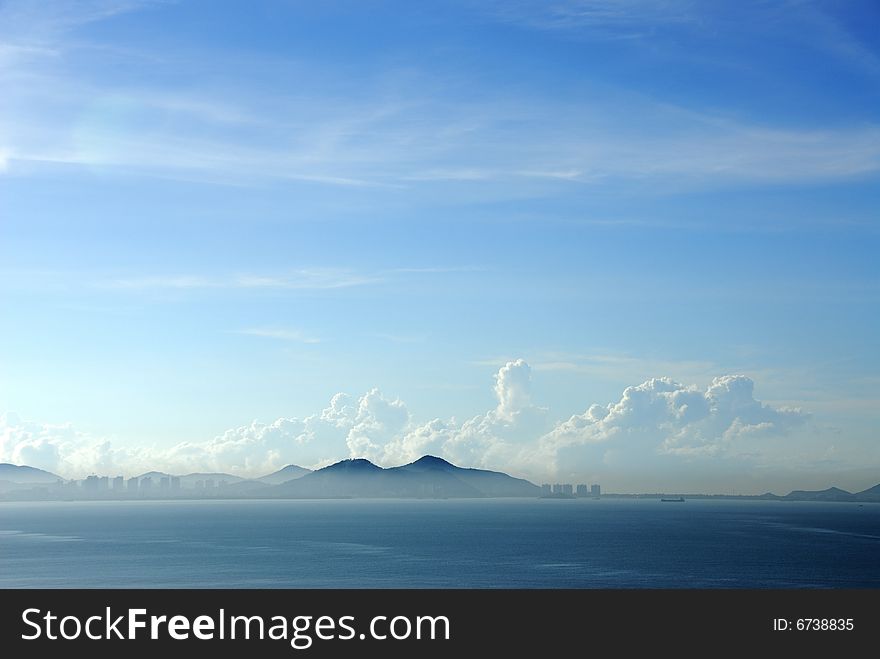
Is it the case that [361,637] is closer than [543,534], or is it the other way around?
[361,637]

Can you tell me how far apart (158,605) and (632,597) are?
6.82m

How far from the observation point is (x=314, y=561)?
6700 cm

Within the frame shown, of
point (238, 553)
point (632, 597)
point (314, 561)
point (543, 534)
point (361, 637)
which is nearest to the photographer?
point (361, 637)

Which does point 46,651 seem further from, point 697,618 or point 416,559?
point 416,559

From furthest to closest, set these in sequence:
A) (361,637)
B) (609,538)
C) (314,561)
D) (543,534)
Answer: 1. (543,534)
2. (609,538)
3. (314,561)
4. (361,637)

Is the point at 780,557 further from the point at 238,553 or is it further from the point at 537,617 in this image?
the point at 537,617

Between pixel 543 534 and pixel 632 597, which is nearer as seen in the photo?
pixel 632 597

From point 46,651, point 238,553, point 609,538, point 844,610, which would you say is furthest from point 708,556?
point 46,651

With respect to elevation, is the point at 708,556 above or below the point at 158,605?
below

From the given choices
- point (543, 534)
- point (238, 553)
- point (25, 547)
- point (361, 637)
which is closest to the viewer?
point (361, 637)

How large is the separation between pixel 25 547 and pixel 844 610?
89.2 meters

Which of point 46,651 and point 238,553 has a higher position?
point 46,651

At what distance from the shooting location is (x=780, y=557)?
6838cm

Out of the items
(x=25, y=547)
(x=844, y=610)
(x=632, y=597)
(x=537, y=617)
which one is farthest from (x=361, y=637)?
(x=25, y=547)
